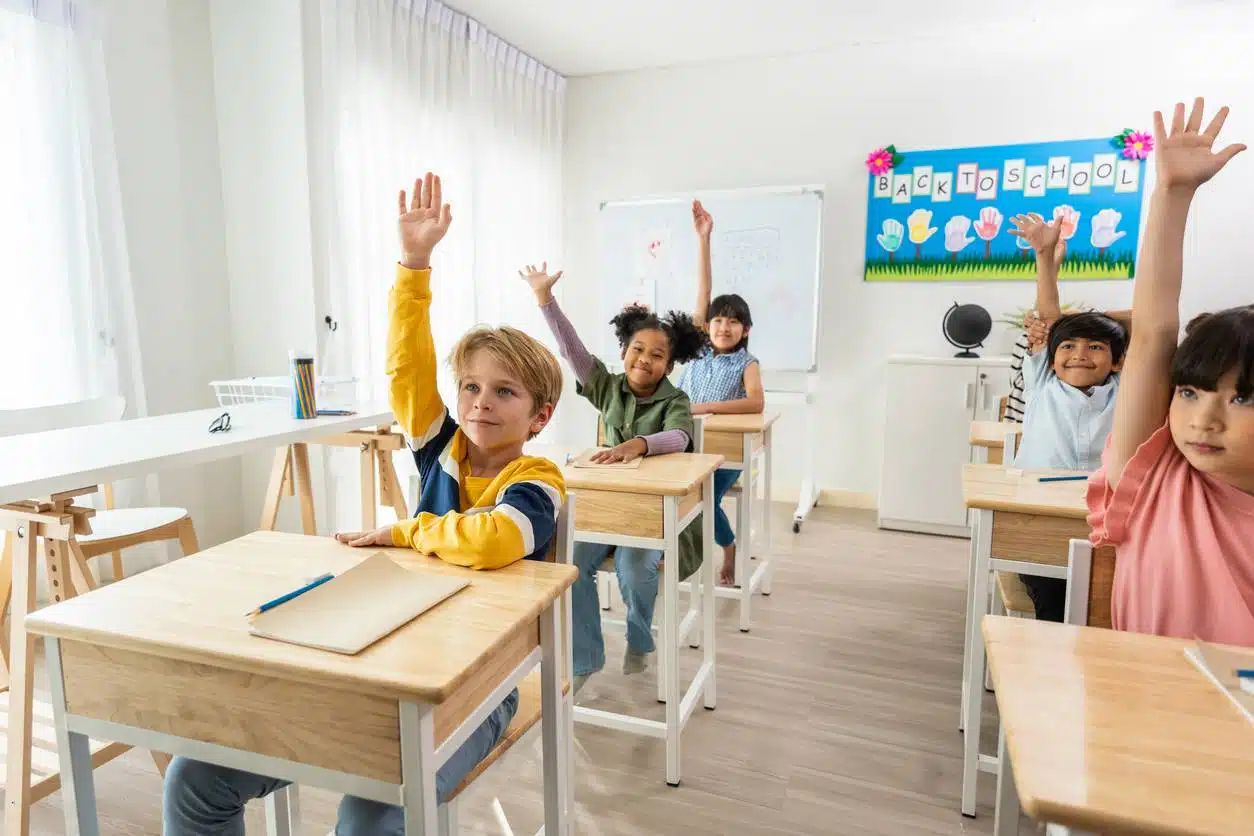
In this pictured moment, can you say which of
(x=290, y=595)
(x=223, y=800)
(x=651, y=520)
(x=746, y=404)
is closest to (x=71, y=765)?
(x=223, y=800)

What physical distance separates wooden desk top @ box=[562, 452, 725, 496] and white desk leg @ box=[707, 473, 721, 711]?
13 cm

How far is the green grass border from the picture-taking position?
4.05 m

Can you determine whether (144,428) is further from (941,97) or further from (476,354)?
(941,97)

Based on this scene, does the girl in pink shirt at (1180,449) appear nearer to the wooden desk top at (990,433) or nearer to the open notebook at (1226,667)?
the open notebook at (1226,667)

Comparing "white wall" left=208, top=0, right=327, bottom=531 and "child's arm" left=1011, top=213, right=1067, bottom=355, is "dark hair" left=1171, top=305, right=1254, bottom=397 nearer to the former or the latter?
"child's arm" left=1011, top=213, right=1067, bottom=355

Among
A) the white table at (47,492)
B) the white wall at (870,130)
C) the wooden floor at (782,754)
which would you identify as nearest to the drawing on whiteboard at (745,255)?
the white wall at (870,130)

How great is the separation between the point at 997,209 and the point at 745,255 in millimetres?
1435

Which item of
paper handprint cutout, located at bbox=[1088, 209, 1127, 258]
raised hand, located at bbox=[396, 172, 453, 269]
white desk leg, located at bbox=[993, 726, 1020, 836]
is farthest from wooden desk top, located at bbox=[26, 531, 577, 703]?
paper handprint cutout, located at bbox=[1088, 209, 1127, 258]

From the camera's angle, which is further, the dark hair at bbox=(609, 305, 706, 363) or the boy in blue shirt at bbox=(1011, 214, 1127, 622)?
the dark hair at bbox=(609, 305, 706, 363)

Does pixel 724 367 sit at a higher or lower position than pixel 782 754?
higher

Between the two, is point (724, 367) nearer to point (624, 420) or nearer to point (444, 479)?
point (624, 420)

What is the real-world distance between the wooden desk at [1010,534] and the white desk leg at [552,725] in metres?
0.97

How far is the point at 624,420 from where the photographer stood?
2.40 meters

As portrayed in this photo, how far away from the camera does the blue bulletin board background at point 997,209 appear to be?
4.01 metres
